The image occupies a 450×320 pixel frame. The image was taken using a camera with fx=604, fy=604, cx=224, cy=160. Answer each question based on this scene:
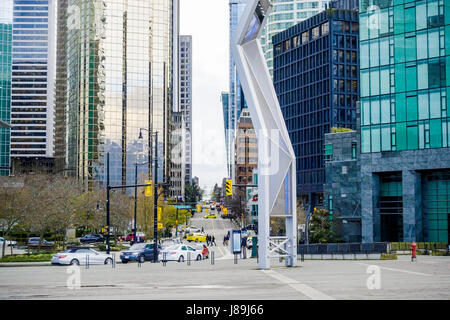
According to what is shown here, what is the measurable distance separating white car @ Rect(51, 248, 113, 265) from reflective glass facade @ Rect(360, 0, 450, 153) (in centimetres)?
3274

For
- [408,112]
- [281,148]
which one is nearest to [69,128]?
[408,112]

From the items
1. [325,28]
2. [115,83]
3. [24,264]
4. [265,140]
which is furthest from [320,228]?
[115,83]

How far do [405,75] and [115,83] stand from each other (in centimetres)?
9404

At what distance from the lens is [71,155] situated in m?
147

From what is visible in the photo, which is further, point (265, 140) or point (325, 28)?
point (325, 28)

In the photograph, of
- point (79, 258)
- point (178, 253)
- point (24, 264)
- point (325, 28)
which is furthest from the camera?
point (325, 28)

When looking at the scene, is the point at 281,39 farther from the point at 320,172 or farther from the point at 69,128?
the point at 69,128

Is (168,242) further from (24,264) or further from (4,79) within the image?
(4,79)

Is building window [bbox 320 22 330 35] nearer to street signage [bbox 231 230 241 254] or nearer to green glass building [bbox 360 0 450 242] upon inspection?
green glass building [bbox 360 0 450 242]

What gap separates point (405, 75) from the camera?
60594 millimetres

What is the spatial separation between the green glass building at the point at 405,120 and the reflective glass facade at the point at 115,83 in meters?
88.8

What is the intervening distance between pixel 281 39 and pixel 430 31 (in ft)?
297

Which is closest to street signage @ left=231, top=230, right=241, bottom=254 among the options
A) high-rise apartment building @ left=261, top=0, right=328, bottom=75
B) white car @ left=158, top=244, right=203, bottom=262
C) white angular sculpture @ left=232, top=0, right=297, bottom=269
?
white car @ left=158, top=244, right=203, bottom=262

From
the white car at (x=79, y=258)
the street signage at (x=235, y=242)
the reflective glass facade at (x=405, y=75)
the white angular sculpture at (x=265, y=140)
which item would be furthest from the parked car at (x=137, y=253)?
the reflective glass facade at (x=405, y=75)
